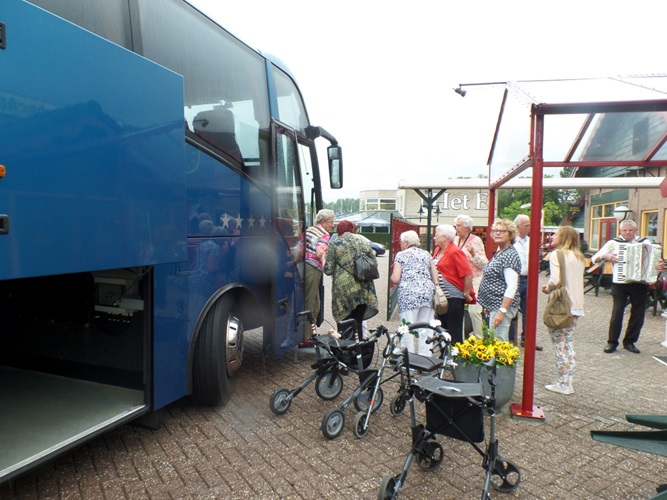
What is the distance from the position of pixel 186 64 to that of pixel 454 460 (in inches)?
142

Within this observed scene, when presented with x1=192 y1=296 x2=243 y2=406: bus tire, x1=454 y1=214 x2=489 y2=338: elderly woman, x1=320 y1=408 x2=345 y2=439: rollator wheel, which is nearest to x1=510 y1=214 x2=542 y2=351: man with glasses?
x1=454 y1=214 x2=489 y2=338: elderly woman

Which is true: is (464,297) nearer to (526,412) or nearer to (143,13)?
(526,412)

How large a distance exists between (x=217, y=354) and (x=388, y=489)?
1785mm

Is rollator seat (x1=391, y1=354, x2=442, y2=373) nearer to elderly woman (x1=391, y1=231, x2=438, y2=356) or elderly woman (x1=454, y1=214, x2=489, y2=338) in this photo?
elderly woman (x1=391, y1=231, x2=438, y2=356)

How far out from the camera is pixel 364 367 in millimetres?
4406

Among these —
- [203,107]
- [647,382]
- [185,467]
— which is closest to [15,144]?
[203,107]

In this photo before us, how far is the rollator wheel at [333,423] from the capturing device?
3.64 meters

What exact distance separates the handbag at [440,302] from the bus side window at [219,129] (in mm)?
2512

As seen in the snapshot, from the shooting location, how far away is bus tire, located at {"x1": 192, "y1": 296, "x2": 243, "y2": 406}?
3.83 metres

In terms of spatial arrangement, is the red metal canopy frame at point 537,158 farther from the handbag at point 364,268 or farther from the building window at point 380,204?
the building window at point 380,204

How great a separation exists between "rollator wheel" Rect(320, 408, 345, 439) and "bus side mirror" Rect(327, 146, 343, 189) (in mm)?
3080

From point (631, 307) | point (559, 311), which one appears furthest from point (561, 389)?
point (631, 307)

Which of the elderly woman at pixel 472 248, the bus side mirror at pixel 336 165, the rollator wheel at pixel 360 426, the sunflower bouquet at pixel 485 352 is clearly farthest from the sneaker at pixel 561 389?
the bus side mirror at pixel 336 165

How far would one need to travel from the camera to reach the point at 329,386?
4.48 meters
